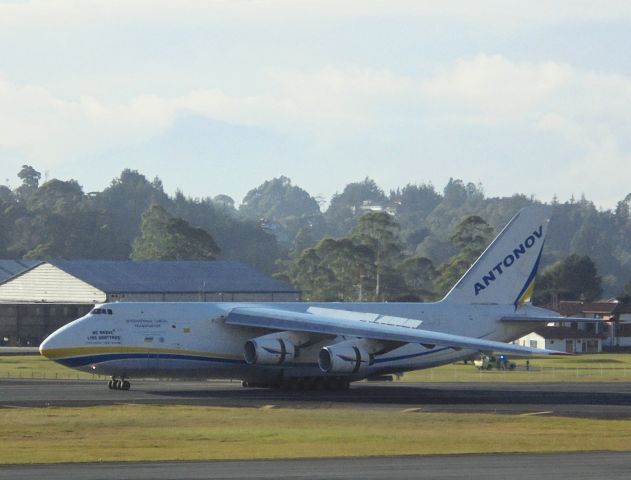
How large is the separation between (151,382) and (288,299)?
56.0m

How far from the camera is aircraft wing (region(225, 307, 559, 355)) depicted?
5562cm

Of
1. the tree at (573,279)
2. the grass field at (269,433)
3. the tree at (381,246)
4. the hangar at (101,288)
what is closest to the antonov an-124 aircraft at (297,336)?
the grass field at (269,433)

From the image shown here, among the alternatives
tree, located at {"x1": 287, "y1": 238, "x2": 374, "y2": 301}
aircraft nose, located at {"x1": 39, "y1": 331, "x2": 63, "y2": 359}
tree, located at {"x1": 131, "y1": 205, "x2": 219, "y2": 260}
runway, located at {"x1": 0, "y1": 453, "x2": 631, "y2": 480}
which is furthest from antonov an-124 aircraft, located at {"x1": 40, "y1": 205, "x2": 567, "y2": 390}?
tree, located at {"x1": 131, "y1": 205, "x2": 219, "y2": 260}

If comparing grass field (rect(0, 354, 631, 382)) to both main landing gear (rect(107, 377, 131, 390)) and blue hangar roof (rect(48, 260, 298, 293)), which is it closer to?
main landing gear (rect(107, 377, 131, 390))

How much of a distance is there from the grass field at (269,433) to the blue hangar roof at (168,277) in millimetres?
66339

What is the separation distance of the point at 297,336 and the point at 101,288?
57.1m

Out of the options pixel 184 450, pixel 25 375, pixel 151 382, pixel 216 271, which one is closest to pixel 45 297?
pixel 216 271

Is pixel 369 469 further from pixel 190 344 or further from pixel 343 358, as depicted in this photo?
pixel 190 344

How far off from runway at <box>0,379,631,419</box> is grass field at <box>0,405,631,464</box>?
2.70 metres

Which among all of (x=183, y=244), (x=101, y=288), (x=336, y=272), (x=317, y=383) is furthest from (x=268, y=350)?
(x=183, y=244)

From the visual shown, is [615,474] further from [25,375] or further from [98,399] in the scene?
[25,375]

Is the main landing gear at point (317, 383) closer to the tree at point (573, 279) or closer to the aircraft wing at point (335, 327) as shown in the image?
the aircraft wing at point (335, 327)

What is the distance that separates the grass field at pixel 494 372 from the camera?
74625mm

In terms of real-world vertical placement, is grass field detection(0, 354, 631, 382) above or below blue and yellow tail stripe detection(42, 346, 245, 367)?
below
